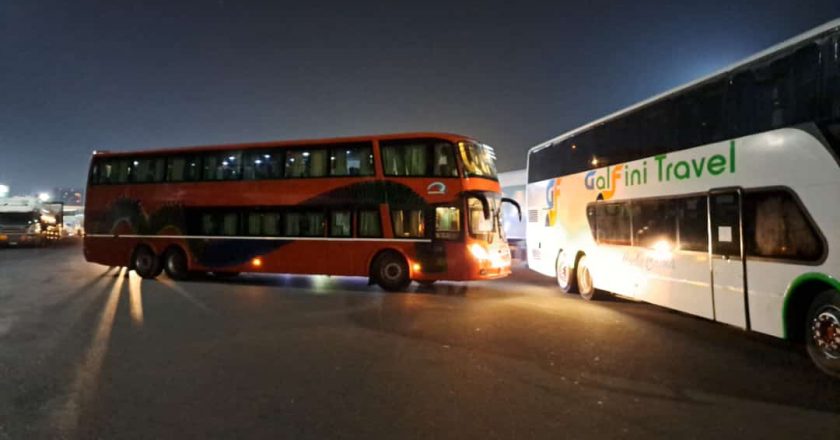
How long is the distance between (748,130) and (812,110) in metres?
1.06

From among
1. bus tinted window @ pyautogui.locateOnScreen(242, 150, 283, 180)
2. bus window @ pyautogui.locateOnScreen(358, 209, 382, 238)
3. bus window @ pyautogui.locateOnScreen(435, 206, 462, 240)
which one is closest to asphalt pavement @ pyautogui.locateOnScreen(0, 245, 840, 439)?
bus window @ pyautogui.locateOnScreen(435, 206, 462, 240)

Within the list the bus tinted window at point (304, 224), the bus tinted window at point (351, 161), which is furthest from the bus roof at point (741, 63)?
the bus tinted window at point (304, 224)

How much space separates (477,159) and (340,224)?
3.90m

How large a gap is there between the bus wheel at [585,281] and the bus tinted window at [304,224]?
654cm

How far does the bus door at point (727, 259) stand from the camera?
777 centimetres

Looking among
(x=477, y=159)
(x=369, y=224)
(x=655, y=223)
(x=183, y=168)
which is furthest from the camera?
(x=183, y=168)

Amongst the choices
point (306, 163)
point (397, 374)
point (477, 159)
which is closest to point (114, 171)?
point (306, 163)

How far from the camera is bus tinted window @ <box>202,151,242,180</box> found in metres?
16.4

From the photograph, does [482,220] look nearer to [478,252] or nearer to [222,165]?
[478,252]

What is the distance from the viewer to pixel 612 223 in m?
11.6

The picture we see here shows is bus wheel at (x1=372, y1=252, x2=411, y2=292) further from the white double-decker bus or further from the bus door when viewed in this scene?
the bus door

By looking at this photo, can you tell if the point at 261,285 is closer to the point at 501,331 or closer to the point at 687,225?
the point at 501,331

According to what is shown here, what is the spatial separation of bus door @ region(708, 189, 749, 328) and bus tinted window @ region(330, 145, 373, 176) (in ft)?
27.8

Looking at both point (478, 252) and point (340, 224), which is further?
point (340, 224)
